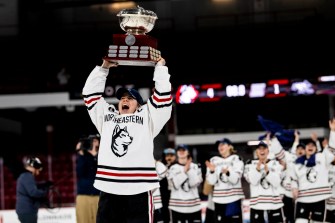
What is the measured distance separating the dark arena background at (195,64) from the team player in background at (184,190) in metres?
3.12

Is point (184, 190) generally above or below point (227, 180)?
below

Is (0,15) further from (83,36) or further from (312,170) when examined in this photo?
(312,170)

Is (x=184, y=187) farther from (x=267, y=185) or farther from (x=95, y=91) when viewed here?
(x=95, y=91)

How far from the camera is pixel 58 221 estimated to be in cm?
1116

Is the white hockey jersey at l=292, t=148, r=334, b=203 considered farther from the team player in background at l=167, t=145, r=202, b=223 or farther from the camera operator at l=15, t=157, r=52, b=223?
the camera operator at l=15, t=157, r=52, b=223

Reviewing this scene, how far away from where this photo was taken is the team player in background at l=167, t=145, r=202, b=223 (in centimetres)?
1003

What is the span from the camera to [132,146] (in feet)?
16.8

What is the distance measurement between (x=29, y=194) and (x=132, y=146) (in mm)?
3523

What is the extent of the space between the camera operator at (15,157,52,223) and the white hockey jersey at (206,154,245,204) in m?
2.20

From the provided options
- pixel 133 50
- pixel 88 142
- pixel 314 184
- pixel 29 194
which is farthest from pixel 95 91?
pixel 314 184

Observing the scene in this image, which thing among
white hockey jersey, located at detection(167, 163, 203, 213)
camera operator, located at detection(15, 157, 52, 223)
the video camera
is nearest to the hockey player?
white hockey jersey, located at detection(167, 163, 203, 213)

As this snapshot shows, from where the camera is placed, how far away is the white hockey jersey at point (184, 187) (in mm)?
10031

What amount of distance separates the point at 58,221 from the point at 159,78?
640 cm

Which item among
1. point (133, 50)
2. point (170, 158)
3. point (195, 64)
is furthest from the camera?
point (195, 64)
